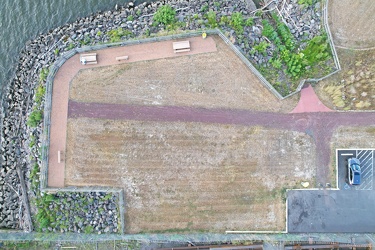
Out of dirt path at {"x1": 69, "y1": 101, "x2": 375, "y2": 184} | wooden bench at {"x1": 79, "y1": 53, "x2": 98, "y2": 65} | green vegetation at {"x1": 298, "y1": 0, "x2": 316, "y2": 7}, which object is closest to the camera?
dirt path at {"x1": 69, "y1": 101, "x2": 375, "y2": 184}

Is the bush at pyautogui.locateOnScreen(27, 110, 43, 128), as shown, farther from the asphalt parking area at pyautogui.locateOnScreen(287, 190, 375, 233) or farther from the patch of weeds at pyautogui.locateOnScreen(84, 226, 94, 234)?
the asphalt parking area at pyautogui.locateOnScreen(287, 190, 375, 233)

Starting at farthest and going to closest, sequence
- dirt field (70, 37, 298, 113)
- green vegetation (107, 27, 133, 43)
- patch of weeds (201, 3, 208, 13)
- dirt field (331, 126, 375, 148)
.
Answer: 1. patch of weeds (201, 3, 208, 13)
2. green vegetation (107, 27, 133, 43)
3. dirt field (70, 37, 298, 113)
4. dirt field (331, 126, 375, 148)

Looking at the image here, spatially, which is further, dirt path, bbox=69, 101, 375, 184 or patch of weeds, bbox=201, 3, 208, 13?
patch of weeds, bbox=201, 3, 208, 13

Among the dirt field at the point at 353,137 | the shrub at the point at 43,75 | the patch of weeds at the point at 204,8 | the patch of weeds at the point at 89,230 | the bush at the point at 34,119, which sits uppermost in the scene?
the patch of weeds at the point at 204,8

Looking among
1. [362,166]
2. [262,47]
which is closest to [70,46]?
[262,47]

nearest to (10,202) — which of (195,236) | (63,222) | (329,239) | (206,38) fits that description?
(63,222)

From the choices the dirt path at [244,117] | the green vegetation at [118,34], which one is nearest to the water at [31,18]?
the green vegetation at [118,34]

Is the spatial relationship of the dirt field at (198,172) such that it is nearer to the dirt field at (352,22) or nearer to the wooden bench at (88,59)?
the wooden bench at (88,59)

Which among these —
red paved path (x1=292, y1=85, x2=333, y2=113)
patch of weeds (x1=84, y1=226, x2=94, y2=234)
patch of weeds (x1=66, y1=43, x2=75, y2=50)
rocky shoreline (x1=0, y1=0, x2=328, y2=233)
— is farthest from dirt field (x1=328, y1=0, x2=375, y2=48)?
patch of weeds (x1=84, y1=226, x2=94, y2=234)
